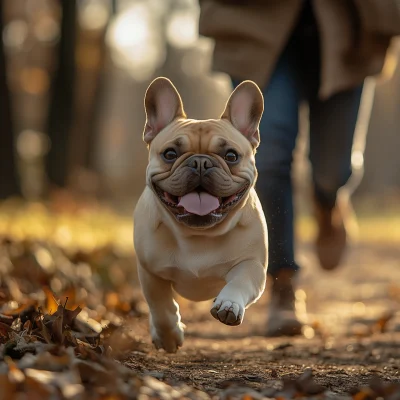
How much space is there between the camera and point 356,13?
4.36m

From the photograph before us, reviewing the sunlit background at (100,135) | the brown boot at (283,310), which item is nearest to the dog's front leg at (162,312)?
the brown boot at (283,310)

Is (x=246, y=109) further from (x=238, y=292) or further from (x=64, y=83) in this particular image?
(x=64, y=83)

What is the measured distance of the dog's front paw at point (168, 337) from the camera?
3.34 meters

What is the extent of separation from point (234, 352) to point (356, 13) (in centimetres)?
186

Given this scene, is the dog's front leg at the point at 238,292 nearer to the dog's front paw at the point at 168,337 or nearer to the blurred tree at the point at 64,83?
the dog's front paw at the point at 168,337

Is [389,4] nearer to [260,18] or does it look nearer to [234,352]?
[260,18]

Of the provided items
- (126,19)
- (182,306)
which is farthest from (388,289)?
(126,19)

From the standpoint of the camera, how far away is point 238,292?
279 cm

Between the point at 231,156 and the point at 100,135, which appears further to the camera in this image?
the point at 100,135

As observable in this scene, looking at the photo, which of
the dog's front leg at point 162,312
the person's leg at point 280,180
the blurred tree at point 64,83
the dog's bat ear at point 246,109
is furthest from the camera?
the blurred tree at point 64,83

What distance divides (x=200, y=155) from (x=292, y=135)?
1681 mm

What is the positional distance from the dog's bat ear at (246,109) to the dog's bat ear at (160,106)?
0.19 meters

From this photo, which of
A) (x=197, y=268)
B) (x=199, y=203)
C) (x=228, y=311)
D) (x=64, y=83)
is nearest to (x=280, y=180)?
(x=197, y=268)

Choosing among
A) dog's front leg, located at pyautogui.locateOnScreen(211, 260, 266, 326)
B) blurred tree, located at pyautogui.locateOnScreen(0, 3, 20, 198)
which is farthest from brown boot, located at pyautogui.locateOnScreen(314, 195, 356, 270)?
blurred tree, located at pyautogui.locateOnScreen(0, 3, 20, 198)
